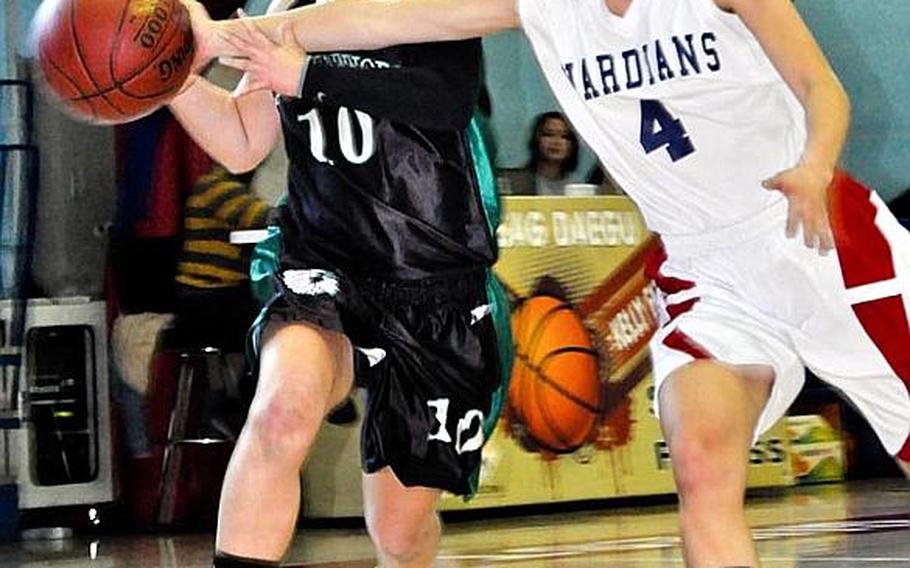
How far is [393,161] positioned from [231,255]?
396 centimetres

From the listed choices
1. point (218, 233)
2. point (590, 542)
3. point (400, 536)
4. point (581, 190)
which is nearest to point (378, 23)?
point (400, 536)

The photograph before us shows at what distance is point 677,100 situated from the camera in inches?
145

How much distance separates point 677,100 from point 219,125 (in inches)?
45.5

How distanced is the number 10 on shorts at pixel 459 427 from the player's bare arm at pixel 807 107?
130 centimetres

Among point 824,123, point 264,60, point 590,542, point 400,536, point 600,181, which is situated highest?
point 600,181

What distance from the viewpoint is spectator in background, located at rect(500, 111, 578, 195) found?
9.45 metres

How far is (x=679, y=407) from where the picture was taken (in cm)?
356

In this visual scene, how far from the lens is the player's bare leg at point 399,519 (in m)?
4.43

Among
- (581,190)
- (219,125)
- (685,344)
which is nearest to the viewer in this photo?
(685,344)

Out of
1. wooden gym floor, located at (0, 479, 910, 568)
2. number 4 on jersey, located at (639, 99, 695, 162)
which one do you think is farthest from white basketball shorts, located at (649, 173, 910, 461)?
wooden gym floor, located at (0, 479, 910, 568)

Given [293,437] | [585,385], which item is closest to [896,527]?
[585,385]

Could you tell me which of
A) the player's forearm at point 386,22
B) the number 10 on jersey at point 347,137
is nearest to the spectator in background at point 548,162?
the number 10 on jersey at point 347,137

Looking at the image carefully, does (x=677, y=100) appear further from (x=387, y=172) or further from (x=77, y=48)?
(x=77, y=48)

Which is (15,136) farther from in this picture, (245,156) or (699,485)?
(699,485)
